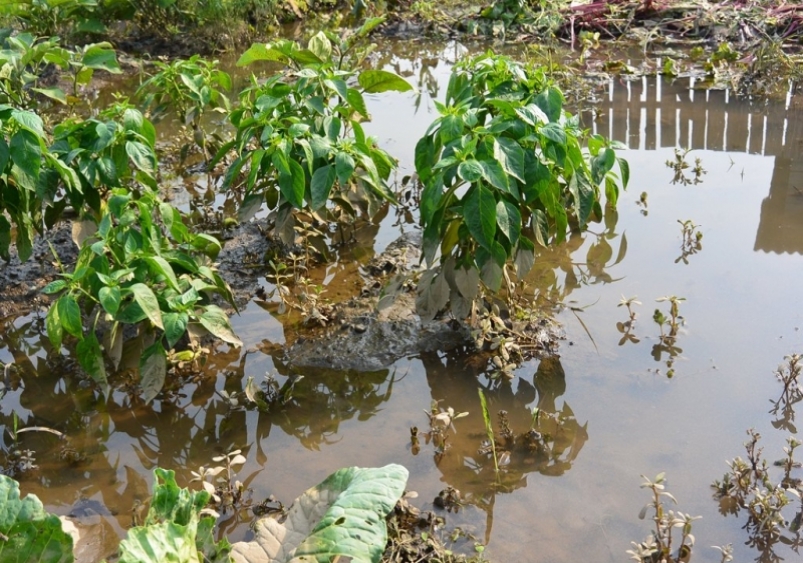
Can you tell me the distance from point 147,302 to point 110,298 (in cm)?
14

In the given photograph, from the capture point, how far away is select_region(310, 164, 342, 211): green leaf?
3.80 metres

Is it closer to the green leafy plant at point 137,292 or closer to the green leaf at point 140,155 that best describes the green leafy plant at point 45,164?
the green leaf at point 140,155

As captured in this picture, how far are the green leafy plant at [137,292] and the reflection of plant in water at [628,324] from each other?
1769 mm

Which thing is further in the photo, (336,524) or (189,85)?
(189,85)

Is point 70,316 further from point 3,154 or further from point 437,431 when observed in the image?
point 437,431

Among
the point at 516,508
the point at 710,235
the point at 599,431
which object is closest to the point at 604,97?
the point at 710,235

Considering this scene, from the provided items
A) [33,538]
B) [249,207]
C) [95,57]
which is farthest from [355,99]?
[33,538]

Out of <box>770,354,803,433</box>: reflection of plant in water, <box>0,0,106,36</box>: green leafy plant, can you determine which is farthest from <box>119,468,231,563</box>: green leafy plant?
<box>0,0,106,36</box>: green leafy plant

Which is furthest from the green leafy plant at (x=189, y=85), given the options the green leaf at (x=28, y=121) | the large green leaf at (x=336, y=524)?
the large green leaf at (x=336, y=524)

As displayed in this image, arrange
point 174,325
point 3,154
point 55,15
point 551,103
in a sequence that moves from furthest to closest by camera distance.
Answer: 1. point 55,15
2. point 551,103
3. point 3,154
4. point 174,325

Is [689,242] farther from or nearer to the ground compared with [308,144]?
nearer to the ground

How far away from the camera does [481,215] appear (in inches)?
126

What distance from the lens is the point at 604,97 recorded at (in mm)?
6840

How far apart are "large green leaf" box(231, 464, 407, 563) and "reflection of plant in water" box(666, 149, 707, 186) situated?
3.67 meters
